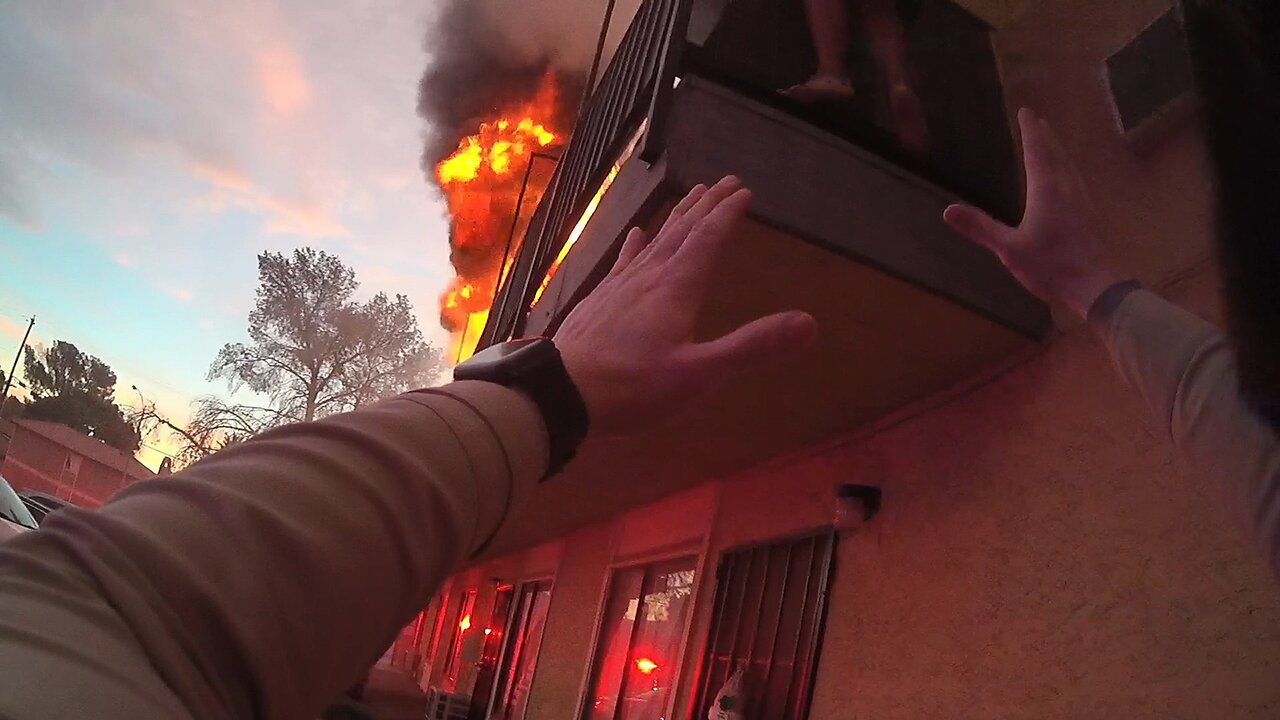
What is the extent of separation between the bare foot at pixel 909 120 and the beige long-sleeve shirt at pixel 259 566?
296 cm

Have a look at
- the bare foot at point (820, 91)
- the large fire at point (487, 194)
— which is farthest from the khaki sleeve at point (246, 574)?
the large fire at point (487, 194)

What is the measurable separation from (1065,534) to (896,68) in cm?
206

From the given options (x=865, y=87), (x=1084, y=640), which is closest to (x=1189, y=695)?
(x=1084, y=640)

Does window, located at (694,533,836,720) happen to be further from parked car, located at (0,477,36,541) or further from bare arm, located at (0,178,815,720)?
bare arm, located at (0,178,815,720)

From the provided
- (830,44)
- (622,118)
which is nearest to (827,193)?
(830,44)

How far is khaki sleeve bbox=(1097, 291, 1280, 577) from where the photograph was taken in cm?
76

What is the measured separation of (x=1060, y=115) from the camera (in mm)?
3217

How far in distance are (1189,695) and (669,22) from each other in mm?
2875

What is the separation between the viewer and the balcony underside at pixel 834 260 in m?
2.73

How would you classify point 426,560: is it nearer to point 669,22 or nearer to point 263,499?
point 263,499

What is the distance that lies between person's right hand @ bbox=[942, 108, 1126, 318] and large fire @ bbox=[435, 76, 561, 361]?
383 inches

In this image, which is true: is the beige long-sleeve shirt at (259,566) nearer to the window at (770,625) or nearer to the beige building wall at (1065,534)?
the beige building wall at (1065,534)

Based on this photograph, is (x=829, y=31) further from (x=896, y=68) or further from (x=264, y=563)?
(x=264, y=563)

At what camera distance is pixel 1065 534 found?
2.67 m
